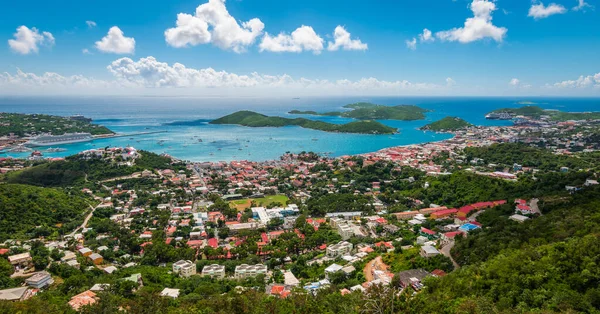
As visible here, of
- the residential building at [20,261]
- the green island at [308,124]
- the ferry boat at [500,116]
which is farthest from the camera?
the ferry boat at [500,116]

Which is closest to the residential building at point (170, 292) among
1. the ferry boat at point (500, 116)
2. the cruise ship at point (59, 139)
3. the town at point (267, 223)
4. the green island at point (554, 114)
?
the town at point (267, 223)

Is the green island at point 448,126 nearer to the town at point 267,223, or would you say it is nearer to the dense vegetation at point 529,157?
the dense vegetation at point 529,157

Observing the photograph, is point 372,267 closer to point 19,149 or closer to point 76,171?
point 76,171

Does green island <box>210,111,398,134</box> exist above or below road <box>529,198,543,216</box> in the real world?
above

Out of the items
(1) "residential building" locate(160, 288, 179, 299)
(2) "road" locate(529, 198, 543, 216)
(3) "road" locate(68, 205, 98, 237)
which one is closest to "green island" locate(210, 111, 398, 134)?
(2) "road" locate(529, 198, 543, 216)

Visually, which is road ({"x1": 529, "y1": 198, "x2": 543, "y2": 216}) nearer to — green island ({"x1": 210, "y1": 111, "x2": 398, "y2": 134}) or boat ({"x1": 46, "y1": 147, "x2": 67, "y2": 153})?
green island ({"x1": 210, "y1": 111, "x2": 398, "y2": 134})

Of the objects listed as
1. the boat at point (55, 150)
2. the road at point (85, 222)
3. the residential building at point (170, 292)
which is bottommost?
the road at point (85, 222)

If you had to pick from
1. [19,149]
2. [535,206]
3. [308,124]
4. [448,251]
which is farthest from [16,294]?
[308,124]
